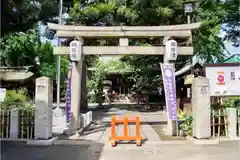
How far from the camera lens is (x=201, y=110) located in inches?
412

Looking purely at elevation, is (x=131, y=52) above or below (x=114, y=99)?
above

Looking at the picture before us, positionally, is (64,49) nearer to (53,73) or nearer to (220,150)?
(220,150)

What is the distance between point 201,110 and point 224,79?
1552 millimetres

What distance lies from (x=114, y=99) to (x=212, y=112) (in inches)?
1002

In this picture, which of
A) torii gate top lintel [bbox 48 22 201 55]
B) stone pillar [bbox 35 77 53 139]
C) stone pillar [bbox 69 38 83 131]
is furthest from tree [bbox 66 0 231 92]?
stone pillar [bbox 35 77 53 139]

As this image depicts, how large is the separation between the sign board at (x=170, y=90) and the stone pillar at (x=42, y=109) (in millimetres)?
4207

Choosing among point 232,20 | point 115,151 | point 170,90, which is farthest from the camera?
point 232,20

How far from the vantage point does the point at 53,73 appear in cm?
3306

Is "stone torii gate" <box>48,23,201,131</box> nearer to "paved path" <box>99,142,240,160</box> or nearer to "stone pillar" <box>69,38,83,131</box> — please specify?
"stone pillar" <box>69,38,83,131</box>

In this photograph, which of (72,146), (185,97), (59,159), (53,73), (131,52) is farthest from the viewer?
(53,73)

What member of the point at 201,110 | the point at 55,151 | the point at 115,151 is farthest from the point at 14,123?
the point at 201,110

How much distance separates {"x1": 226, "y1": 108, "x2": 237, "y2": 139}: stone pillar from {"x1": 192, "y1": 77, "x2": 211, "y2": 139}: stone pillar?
33.5 inches

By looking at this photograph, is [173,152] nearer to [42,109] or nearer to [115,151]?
[115,151]

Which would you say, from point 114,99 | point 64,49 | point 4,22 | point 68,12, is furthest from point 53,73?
point 4,22
